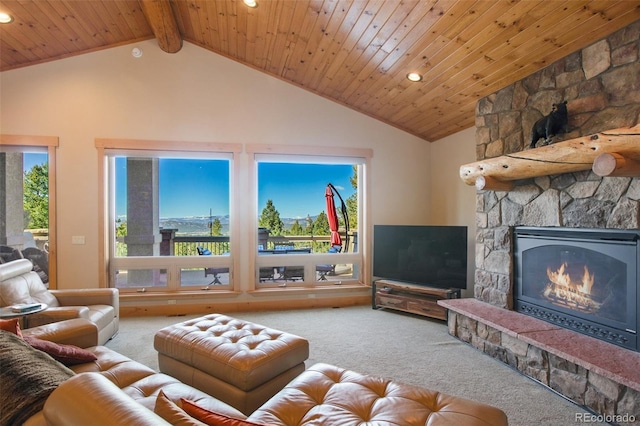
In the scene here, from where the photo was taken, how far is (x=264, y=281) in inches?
188

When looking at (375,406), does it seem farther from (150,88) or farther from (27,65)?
(27,65)

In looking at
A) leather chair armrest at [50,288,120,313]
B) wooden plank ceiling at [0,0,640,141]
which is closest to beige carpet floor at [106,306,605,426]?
leather chair armrest at [50,288,120,313]

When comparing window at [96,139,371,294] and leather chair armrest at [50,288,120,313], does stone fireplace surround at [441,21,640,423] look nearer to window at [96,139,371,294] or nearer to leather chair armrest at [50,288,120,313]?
window at [96,139,371,294]

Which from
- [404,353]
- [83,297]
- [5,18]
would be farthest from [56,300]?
[404,353]

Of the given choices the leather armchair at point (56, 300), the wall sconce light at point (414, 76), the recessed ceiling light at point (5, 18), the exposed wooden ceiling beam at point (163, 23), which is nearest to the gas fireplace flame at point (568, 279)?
the wall sconce light at point (414, 76)

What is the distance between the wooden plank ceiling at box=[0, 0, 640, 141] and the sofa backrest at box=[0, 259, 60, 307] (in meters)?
2.47

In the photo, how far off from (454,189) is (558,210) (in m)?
1.82

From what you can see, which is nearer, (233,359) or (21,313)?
(233,359)

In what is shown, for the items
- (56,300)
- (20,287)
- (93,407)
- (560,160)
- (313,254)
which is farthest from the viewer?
(313,254)

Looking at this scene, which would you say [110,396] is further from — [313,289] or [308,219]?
[308,219]

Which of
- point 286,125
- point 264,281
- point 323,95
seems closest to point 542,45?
point 323,95

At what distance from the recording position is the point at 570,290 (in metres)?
2.81

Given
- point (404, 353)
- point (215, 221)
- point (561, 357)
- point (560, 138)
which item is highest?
point (560, 138)

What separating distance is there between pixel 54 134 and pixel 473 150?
5337 mm
